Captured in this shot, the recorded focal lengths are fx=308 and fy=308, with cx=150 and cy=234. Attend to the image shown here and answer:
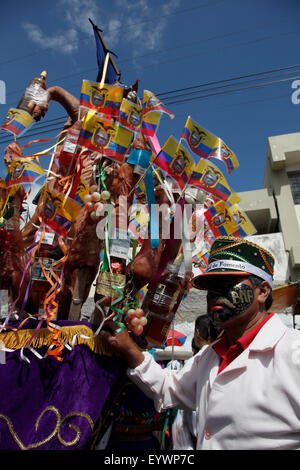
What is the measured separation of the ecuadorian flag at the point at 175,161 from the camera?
1.90m

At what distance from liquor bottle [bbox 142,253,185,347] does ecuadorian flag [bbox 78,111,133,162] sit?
80 cm

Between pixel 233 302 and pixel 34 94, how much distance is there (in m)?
2.08

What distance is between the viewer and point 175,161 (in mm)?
1935

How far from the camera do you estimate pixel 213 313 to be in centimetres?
147

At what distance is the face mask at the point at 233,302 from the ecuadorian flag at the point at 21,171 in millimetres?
1457

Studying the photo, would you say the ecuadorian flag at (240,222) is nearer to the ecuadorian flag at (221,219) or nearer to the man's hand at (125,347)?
the ecuadorian flag at (221,219)

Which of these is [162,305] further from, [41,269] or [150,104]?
[150,104]

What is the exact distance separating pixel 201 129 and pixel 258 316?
3.99ft

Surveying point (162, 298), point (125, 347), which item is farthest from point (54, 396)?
point (162, 298)

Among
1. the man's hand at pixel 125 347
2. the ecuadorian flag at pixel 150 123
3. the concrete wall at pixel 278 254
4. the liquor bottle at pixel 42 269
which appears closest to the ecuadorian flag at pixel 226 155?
the ecuadorian flag at pixel 150 123

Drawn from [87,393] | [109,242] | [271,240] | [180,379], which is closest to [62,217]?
[109,242]

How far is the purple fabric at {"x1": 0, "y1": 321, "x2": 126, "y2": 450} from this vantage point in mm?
1582

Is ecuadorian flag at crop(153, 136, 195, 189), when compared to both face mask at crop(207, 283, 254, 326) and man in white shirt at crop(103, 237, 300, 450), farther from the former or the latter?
face mask at crop(207, 283, 254, 326)

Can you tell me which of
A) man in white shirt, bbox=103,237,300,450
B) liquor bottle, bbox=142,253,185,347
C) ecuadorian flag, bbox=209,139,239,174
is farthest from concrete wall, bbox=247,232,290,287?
man in white shirt, bbox=103,237,300,450
